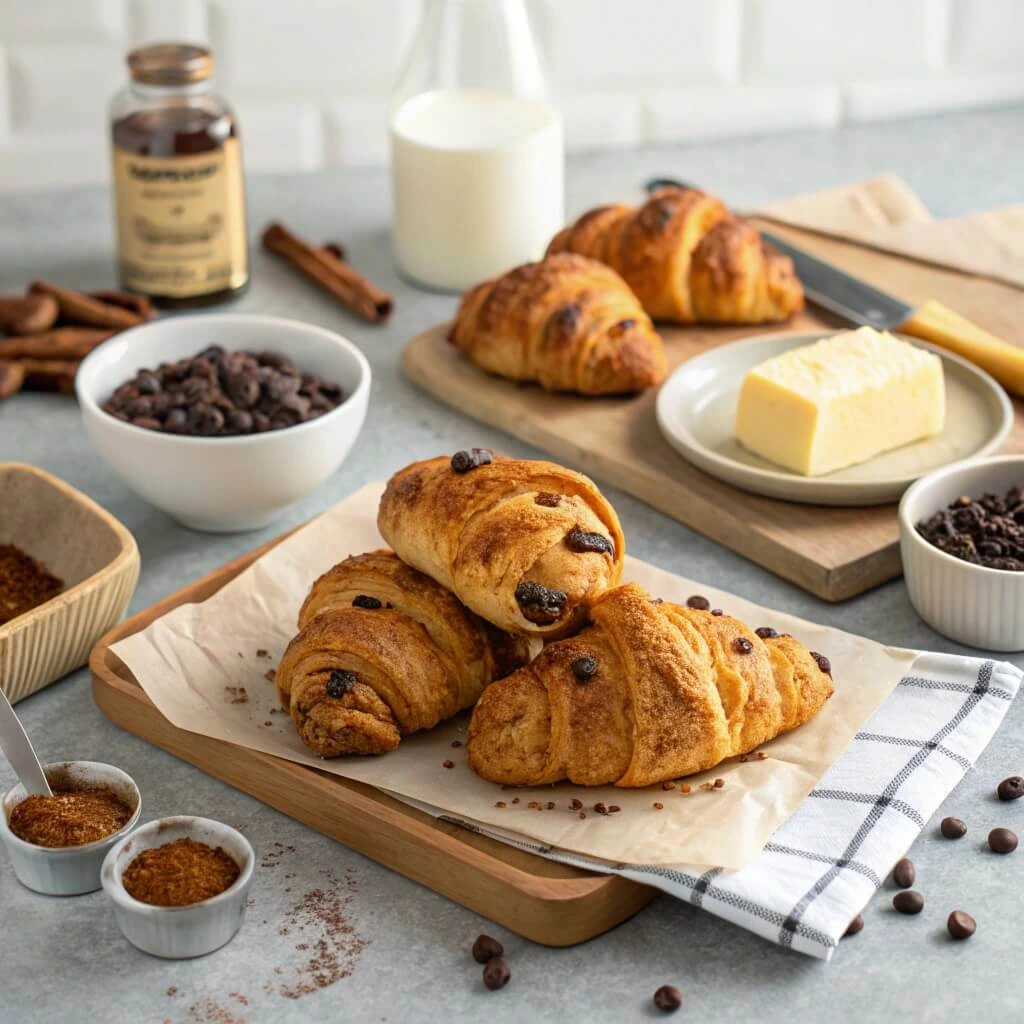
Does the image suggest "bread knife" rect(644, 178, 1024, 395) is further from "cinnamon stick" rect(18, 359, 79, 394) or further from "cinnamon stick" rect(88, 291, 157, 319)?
"cinnamon stick" rect(18, 359, 79, 394)

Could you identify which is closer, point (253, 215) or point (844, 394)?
point (844, 394)

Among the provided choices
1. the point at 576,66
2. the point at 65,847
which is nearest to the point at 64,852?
the point at 65,847

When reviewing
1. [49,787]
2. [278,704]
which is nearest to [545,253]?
[278,704]

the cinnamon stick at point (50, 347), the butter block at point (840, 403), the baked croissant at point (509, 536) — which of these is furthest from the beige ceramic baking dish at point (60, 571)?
the butter block at point (840, 403)

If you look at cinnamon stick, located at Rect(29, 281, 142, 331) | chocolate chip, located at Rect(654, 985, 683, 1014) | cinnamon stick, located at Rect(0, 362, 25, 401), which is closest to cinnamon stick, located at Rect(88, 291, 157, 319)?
cinnamon stick, located at Rect(29, 281, 142, 331)

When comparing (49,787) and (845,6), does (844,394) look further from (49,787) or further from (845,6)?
(845,6)

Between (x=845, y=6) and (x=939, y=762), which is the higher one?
(x=845, y=6)

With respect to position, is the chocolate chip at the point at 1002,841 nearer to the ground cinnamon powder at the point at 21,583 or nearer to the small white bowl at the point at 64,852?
the small white bowl at the point at 64,852
